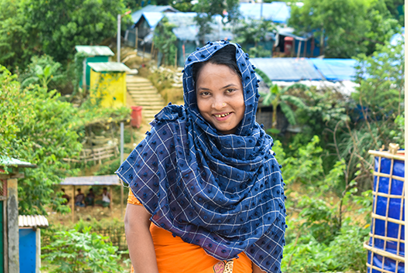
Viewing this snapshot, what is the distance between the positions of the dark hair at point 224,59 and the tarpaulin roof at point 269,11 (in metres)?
15.4

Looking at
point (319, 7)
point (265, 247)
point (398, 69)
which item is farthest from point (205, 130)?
point (319, 7)

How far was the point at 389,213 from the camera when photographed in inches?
124

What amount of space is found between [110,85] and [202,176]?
1118 cm

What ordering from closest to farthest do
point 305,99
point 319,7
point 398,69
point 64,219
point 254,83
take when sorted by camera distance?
point 254,83
point 64,219
point 398,69
point 305,99
point 319,7

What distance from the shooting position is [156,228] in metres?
1.21

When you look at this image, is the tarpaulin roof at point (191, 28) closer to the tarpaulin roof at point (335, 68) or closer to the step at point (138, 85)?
the step at point (138, 85)

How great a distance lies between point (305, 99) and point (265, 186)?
11.4m

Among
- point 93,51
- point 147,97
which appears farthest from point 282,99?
point 93,51

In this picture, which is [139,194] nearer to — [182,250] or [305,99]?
[182,250]

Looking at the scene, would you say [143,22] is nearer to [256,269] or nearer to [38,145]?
[38,145]

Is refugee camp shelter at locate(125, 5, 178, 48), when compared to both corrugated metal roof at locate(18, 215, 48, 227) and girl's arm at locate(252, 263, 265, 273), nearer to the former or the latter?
corrugated metal roof at locate(18, 215, 48, 227)

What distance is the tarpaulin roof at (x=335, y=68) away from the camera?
44.0ft

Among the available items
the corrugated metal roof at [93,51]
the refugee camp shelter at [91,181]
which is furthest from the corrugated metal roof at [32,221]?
the corrugated metal roof at [93,51]

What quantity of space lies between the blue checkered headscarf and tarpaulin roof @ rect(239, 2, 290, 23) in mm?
15414
